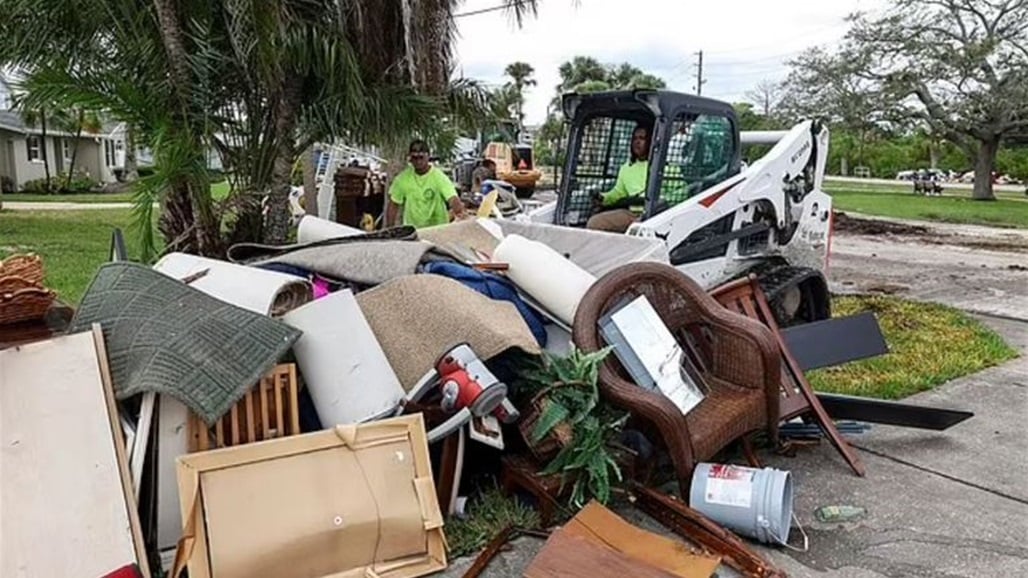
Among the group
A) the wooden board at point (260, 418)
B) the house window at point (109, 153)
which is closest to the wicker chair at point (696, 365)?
the wooden board at point (260, 418)

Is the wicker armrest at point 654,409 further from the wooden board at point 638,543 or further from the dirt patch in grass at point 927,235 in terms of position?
the dirt patch in grass at point 927,235

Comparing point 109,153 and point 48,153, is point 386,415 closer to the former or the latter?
point 48,153

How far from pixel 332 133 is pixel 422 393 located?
3744mm

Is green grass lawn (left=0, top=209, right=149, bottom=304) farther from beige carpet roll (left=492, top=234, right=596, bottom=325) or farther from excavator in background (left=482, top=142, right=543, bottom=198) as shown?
excavator in background (left=482, top=142, right=543, bottom=198)

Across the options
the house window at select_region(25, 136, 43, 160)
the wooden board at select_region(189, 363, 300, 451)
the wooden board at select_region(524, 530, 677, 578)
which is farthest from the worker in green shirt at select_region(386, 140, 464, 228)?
the house window at select_region(25, 136, 43, 160)

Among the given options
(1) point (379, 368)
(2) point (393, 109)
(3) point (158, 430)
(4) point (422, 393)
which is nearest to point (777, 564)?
(4) point (422, 393)

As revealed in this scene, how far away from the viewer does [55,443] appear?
2.71 m

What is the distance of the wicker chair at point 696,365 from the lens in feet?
10.7

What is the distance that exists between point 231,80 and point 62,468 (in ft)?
13.5

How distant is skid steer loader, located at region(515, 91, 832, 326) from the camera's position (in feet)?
16.8

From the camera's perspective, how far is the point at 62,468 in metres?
2.66

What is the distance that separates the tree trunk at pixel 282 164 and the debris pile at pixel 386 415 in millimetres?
2430

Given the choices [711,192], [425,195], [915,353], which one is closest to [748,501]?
[711,192]

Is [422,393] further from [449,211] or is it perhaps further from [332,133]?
[449,211]
